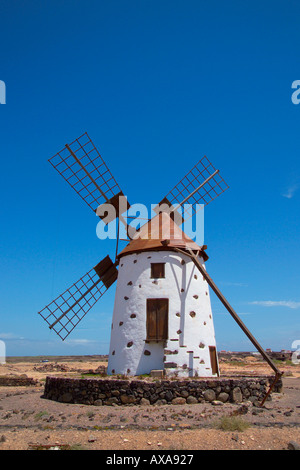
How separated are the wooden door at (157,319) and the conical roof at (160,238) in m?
2.15

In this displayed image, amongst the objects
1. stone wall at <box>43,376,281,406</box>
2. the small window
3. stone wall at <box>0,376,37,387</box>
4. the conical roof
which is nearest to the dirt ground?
stone wall at <box>43,376,281,406</box>

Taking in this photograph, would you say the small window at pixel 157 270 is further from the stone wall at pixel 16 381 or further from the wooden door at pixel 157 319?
the stone wall at pixel 16 381

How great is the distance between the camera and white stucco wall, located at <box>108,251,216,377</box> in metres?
13.4

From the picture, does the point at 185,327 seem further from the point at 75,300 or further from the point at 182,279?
the point at 75,300

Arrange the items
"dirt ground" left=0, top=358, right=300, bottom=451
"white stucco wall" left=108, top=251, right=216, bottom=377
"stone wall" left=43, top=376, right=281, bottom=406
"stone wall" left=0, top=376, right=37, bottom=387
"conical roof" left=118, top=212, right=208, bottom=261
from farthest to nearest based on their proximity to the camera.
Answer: "stone wall" left=0, top=376, right=37, bottom=387, "conical roof" left=118, top=212, right=208, bottom=261, "white stucco wall" left=108, top=251, right=216, bottom=377, "stone wall" left=43, top=376, right=281, bottom=406, "dirt ground" left=0, top=358, right=300, bottom=451

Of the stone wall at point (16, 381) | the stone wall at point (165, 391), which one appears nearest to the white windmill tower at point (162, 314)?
the stone wall at point (165, 391)

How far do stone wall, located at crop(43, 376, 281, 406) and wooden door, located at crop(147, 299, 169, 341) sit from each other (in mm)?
2240

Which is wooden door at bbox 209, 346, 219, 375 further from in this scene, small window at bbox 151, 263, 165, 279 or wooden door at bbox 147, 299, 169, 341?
small window at bbox 151, 263, 165, 279

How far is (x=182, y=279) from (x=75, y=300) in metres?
5.29

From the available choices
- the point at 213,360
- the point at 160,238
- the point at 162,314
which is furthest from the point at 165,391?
the point at 160,238

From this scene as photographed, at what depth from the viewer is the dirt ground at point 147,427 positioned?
7.26m

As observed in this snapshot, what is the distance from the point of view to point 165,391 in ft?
37.2

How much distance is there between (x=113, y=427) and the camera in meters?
8.67
